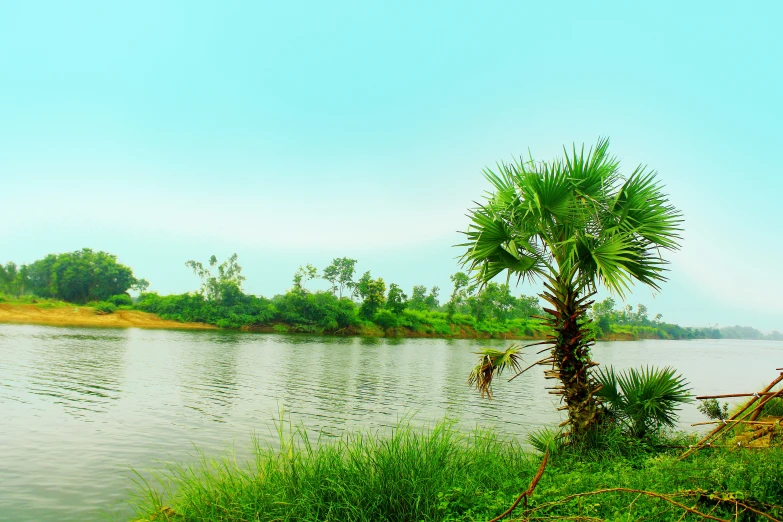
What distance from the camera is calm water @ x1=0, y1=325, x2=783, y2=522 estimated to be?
7.88 metres

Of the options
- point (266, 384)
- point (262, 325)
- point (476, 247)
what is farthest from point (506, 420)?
→ point (262, 325)

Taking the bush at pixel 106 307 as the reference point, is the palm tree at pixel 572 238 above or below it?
above

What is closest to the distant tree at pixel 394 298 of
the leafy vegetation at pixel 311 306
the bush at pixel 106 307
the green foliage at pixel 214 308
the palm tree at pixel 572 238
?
the leafy vegetation at pixel 311 306

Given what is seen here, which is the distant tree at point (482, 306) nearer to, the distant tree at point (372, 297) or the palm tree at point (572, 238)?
the distant tree at point (372, 297)

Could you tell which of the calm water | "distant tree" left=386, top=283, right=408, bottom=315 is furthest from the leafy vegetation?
the calm water

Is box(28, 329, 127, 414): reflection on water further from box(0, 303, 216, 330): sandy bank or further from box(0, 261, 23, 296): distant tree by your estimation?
box(0, 261, 23, 296): distant tree

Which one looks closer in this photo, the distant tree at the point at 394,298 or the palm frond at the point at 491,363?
the palm frond at the point at 491,363

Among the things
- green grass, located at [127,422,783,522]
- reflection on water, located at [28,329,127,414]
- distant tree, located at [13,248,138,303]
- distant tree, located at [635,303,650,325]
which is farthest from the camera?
distant tree, located at [635,303,650,325]

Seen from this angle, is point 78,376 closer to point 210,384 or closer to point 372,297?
point 210,384

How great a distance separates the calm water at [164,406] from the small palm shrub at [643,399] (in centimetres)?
461

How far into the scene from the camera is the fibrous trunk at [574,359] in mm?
7738

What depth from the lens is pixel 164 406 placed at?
45.5ft

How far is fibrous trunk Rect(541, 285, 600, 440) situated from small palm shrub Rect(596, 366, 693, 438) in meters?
0.52

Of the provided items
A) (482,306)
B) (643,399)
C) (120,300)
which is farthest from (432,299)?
(643,399)
